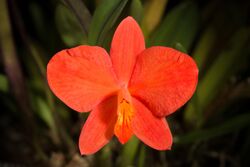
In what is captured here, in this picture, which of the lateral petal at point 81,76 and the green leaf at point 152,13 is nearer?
the lateral petal at point 81,76

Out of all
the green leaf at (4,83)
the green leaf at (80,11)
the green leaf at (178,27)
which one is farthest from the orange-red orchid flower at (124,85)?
the green leaf at (4,83)

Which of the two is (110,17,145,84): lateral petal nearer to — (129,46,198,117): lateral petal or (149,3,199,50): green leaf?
(129,46,198,117): lateral petal

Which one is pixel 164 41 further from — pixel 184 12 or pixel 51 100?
pixel 51 100

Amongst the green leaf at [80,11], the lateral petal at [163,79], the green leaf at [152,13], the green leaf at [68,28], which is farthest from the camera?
the green leaf at [152,13]

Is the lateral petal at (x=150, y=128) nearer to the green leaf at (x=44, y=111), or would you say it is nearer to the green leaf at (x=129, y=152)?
the green leaf at (x=129, y=152)

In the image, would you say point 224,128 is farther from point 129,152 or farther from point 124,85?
point 124,85

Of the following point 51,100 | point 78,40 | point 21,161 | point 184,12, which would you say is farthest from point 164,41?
point 21,161

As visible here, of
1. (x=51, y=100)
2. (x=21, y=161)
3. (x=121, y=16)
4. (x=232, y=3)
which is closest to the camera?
(x=121, y=16)
